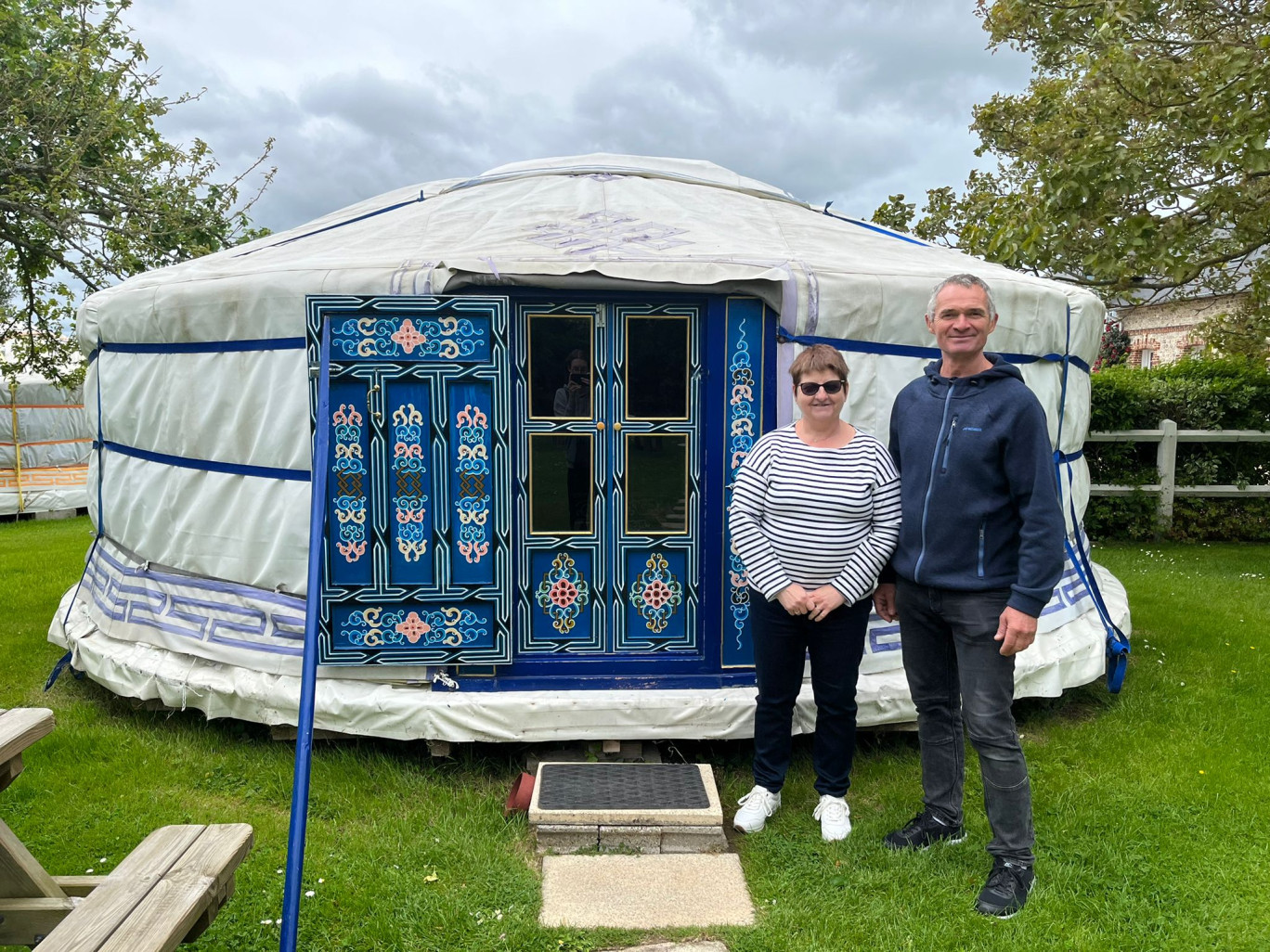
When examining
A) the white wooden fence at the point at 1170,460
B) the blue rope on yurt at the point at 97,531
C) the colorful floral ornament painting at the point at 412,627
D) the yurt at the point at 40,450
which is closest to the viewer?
the colorful floral ornament painting at the point at 412,627

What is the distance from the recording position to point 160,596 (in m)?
3.75

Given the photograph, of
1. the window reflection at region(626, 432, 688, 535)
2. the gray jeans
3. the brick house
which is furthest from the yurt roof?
the brick house

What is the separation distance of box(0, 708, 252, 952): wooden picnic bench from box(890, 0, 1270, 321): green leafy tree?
5879 millimetres

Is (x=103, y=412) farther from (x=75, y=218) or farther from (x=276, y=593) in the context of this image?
(x=75, y=218)

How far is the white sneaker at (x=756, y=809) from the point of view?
2.84 m

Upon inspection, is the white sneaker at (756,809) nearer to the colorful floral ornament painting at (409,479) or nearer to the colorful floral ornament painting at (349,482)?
the colorful floral ornament painting at (409,479)

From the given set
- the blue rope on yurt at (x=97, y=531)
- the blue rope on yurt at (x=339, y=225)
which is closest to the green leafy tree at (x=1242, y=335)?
the blue rope on yurt at (x=339, y=225)

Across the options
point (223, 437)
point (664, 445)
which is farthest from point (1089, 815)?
point (223, 437)

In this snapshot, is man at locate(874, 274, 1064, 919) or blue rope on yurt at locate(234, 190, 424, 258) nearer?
man at locate(874, 274, 1064, 919)

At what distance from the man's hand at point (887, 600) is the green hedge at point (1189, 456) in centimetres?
617

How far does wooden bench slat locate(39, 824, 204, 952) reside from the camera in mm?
1531

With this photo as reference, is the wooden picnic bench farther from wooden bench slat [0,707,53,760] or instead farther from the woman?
the woman

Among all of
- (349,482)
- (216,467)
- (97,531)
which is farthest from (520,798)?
(97,531)

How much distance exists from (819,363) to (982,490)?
0.54 m
